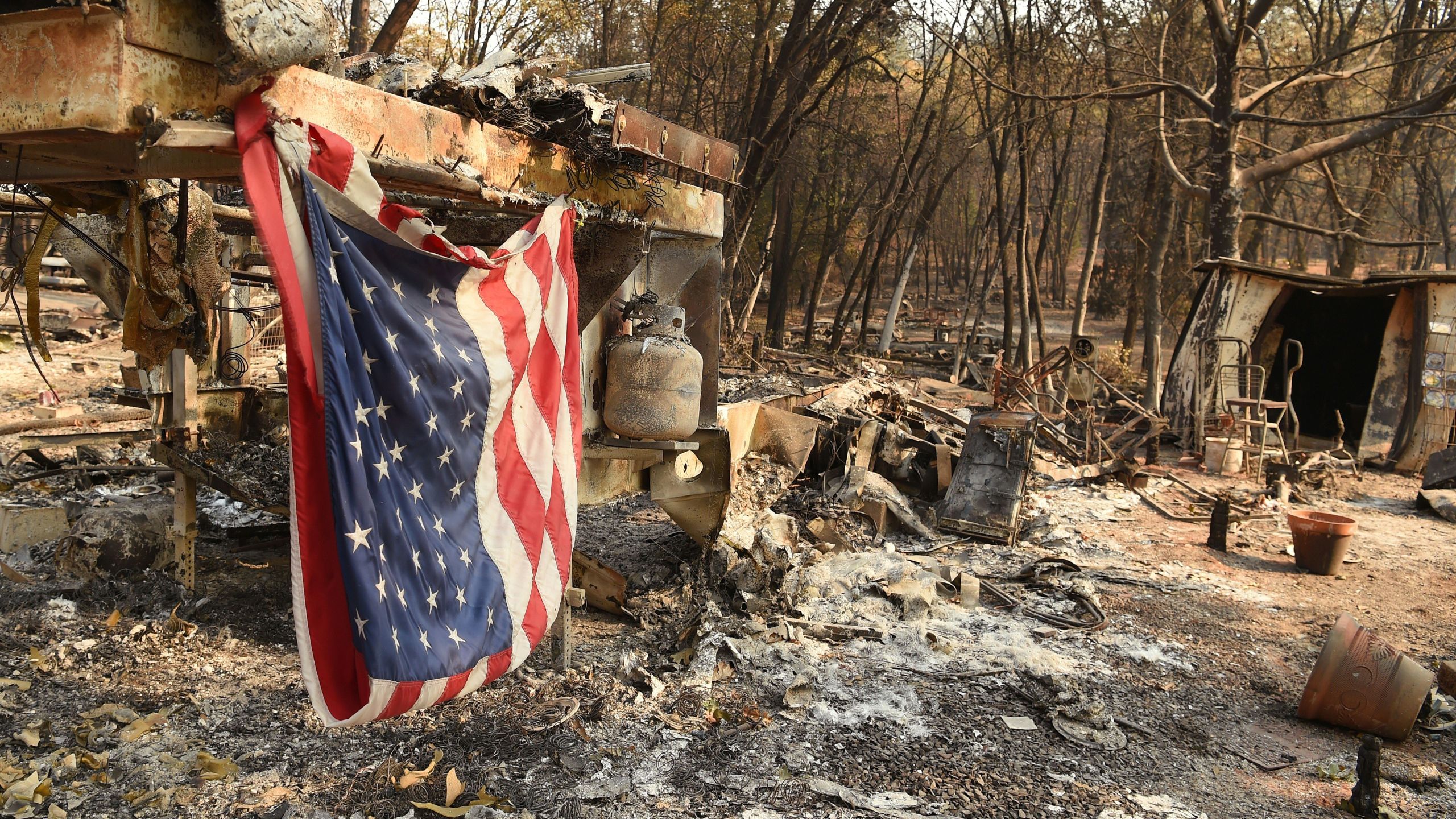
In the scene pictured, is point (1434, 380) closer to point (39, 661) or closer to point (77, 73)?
point (77, 73)

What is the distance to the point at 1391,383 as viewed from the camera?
46.6 feet

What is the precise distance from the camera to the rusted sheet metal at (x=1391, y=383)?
14.2 metres

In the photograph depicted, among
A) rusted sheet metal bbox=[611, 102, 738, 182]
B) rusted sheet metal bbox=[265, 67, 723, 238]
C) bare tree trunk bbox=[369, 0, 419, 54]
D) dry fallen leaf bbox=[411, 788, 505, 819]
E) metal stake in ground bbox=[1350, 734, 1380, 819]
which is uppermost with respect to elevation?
bare tree trunk bbox=[369, 0, 419, 54]

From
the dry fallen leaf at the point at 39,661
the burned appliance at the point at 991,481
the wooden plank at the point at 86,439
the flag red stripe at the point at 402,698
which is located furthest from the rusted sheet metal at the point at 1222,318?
Result: the dry fallen leaf at the point at 39,661

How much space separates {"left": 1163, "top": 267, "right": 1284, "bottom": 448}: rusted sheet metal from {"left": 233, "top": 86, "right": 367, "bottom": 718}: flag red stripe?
561 inches

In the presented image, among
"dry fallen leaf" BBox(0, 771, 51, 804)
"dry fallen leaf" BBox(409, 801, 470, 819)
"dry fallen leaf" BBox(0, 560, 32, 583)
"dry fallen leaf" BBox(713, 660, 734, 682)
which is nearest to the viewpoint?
"dry fallen leaf" BBox(0, 771, 51, 804)

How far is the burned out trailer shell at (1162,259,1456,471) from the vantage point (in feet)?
44.7

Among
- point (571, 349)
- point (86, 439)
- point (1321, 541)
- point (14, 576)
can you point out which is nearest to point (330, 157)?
point (571, 349)

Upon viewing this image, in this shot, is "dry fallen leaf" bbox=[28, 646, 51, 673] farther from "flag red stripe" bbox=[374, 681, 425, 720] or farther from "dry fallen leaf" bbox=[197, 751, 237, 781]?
"flag red stripe" bbox=[374, 681, 425, 720]

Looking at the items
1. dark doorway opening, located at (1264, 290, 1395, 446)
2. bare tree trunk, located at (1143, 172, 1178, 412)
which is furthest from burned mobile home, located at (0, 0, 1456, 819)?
dark doorway opening, located at (1264, 290, 1395, 446)

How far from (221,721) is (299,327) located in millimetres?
2912

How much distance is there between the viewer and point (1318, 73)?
56.2 ft

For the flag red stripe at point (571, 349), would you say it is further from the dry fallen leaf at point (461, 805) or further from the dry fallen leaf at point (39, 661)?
the dry fallen leaf at point (39, 661)

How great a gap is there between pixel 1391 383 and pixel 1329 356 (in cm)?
499
